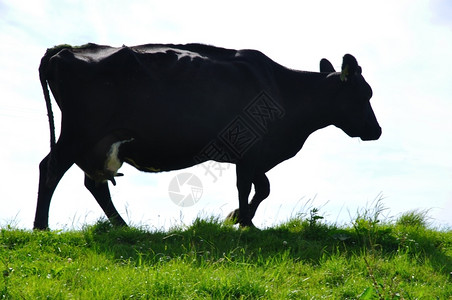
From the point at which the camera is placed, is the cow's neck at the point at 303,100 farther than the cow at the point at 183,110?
Yes

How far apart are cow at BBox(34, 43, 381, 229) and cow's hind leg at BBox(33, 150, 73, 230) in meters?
0.02

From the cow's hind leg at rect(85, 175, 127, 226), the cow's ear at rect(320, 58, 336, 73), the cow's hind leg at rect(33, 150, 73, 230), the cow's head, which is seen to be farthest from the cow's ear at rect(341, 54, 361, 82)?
the cow's hind leg at rect(33, 150, 73, 230)

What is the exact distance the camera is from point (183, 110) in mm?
8805

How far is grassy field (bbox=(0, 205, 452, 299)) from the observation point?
561 cm

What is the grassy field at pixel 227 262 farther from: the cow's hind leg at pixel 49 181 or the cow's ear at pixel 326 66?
the cow's ear at pixel 326 66

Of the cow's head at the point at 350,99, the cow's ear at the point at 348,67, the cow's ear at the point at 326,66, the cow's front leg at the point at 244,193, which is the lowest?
the cow's front leg at the point at 244,193

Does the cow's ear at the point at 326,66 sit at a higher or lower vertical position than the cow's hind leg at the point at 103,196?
higher

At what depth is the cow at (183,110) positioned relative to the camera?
8.50 metres

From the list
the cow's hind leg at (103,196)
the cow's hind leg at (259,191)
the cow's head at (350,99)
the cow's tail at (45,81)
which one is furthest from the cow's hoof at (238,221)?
the cow's tail at (45,81)

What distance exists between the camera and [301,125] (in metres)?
10.1

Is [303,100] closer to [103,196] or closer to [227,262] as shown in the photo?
[103,196]

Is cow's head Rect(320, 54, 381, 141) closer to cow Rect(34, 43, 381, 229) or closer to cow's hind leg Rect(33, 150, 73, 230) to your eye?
cow Rect(34, 43, 381, 229)

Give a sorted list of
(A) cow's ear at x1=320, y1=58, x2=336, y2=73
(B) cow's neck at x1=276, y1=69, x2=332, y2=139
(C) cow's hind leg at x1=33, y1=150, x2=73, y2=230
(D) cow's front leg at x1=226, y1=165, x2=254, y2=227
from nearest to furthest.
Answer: (C) cow's hind leg at x1=33, y1=150, x2=73, y2=230 → (D) cow's front leg at x1=226, y1=165, x2=254, y2=227 → (B) cow's neck at x1=276, y1=69, x2=332, y2=139 → (A) cow's ear at x1=320, y1=58, x2=336, y2=73

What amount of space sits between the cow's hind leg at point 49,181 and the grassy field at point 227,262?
0.65 meters
